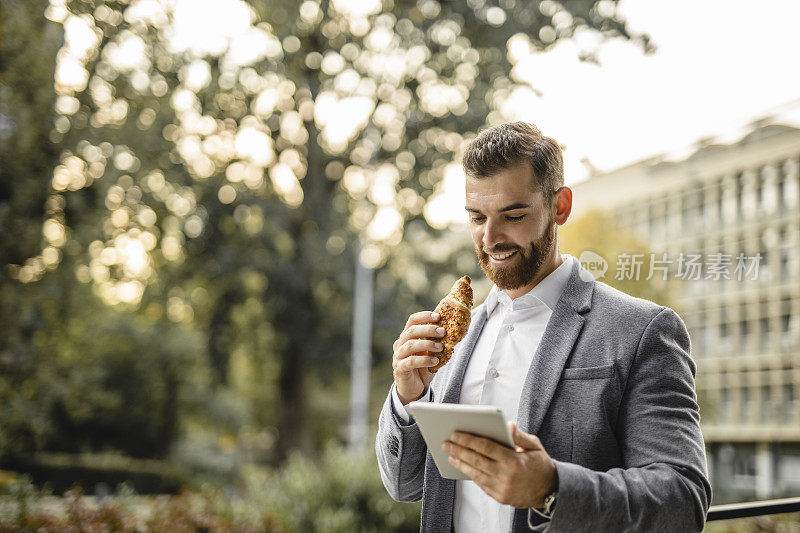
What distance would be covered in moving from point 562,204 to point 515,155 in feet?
0.76

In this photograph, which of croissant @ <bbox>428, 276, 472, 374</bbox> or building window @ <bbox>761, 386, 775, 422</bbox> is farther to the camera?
building window @ <bbox>761, 386, 775, 422</bbox>

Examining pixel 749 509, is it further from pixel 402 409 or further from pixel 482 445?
pixel 482 445

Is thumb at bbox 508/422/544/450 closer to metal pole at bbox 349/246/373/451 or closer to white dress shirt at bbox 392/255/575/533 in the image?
white dress shirt at bbox 392/255/575/533

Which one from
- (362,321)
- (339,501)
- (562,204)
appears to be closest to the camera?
(562,204)

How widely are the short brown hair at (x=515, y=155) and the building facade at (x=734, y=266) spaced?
2.13 m

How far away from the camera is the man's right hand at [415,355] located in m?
2.09

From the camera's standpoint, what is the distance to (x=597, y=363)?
202 centimetres

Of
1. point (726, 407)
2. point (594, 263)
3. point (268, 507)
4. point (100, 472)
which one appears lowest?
point (100, 472)

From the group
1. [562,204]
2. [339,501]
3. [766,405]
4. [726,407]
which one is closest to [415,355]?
[562,204]

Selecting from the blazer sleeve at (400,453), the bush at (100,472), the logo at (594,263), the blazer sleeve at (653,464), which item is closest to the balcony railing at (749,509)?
the logo at (594,263)

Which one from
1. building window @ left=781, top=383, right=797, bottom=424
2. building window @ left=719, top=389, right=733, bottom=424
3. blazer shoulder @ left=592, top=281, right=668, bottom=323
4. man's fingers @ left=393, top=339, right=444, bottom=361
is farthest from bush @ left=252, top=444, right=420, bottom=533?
blazer shoulder @ left=592, top=281, right=668, bottom=323

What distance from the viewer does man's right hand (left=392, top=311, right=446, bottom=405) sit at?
209 centimetres

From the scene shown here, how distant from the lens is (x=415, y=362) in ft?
6.88

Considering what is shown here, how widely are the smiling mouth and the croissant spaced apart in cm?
19
